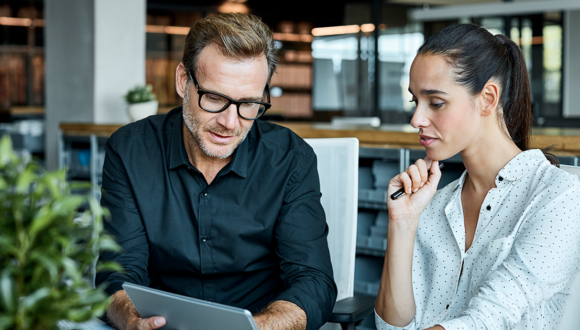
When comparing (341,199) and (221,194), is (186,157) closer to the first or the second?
(221,194)

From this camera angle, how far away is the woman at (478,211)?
3.64 feet

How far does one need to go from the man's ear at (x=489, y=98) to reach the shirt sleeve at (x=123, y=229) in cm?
91

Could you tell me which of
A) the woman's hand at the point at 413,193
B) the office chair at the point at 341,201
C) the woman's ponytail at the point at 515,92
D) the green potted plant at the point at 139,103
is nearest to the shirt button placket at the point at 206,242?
the office chair at the point at 341,201

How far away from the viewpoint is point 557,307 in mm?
1213

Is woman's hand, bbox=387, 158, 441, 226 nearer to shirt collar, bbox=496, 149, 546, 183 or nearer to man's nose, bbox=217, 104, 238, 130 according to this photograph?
shirt collar, bbox=496, 149, 546, 183

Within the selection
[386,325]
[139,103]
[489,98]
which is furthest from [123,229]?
[139,103]

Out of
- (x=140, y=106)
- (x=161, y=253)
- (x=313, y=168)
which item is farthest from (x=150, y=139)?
(x=140, y=106)

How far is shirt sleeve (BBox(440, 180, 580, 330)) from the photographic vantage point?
1.10m

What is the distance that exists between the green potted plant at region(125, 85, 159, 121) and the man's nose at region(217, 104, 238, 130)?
8.29 ft

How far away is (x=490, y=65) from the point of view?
125 cm

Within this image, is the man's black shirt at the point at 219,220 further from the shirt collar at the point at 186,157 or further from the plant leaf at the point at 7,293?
the plant leaf at the point at 7,293

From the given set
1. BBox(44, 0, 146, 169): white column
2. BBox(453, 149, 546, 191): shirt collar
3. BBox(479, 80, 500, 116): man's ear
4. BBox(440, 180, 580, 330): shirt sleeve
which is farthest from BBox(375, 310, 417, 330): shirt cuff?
BBox(44, 0, 146, 169): white column

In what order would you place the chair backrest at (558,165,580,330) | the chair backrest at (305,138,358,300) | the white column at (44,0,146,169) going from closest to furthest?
1. the chair backrest at (558,165,580,330)
2. the chair backrest at (305,138,358,300)
3. the white column at (44,0,146,169)

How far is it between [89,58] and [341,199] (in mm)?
3233
